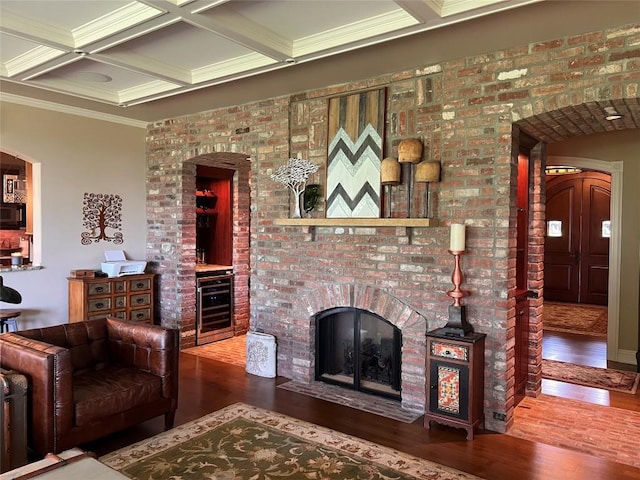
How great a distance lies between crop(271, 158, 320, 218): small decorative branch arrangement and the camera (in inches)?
182

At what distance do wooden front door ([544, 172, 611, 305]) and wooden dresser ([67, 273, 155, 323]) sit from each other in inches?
316

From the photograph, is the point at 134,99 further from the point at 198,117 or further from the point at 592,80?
the point at 592,80

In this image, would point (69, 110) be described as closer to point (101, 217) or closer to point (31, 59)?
point (101, 217)

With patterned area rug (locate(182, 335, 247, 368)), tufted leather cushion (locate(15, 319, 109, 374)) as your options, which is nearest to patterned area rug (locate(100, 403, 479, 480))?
tufted leather cushion (locate(15, 319, 109, 374))

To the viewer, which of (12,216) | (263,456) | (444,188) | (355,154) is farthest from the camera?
(12,216)

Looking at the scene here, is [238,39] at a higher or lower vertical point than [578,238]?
higher

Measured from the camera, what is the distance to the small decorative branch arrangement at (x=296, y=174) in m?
4.61

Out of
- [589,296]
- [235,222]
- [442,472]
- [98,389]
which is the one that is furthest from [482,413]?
[589,296]

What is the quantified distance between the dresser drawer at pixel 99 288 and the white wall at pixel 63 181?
386 millimetres

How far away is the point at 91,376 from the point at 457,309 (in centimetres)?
273

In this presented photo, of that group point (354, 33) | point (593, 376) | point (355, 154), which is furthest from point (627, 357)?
point (354, 33)

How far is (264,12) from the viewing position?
10.7 ft

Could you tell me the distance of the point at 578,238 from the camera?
9.78m

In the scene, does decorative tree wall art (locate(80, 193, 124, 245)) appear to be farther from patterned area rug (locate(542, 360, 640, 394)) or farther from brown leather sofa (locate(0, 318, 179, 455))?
patterned area rug (locate(542, 360, 640, 394))
